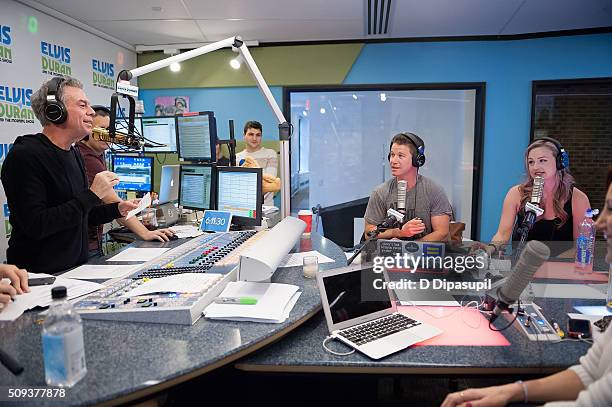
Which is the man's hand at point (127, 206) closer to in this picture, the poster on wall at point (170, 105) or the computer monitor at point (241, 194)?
the computer monitor at point (241, 194)

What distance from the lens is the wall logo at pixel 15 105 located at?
3.31m

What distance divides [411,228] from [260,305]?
116 centimetres

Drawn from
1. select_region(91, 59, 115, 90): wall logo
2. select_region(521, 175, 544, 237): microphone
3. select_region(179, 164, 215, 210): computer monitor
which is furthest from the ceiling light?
select_region(521, 175, 544, 237): microphone

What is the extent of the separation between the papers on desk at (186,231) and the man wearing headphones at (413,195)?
1061 mm

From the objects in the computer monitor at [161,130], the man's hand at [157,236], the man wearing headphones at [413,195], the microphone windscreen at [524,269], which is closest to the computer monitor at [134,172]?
the computer monitor at [161,130]

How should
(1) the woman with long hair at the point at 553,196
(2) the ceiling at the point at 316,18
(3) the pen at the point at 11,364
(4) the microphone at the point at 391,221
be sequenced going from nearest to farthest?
(3) the pen at the point at 11,364 < (4) the microphone at the point at 391,221 < (1) the woman with long hair at the point at 553,196 < (2) the ceiling at the point at 316,18

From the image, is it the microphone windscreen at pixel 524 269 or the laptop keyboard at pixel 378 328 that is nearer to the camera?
the microphone windscreen at pixel 524 269

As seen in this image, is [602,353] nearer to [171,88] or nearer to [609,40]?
[609,40]

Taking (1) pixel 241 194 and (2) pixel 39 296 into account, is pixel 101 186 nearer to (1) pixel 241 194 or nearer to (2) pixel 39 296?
(2) pixel 39 296

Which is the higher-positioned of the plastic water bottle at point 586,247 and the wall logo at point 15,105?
the wall logo at point 15,105

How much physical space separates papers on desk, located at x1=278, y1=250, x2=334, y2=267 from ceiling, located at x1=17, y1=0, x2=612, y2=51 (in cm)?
243

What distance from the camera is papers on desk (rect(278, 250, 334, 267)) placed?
1.92 metres

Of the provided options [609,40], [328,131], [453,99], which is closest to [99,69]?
[328,131]

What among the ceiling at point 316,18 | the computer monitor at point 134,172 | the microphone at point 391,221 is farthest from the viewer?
the computer monitor at point 134,172
